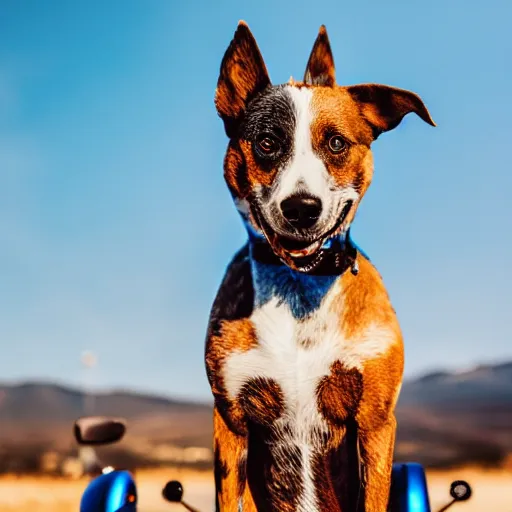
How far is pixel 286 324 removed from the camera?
2896 millimetres

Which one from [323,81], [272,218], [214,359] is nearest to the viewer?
[272,218]

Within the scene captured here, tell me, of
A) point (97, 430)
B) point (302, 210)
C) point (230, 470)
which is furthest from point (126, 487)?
point (302, 210)

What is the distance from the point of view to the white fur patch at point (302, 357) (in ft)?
9.34

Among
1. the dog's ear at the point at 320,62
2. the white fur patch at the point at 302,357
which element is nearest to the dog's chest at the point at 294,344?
the white fur patch at the point at 302,357

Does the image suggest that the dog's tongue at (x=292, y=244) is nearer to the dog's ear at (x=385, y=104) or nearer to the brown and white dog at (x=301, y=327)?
the brown and white dog at (x=301, y=327)

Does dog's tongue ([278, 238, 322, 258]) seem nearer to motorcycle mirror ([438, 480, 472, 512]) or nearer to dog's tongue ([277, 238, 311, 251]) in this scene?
dog's tongue ([277, 238, 311, 251])

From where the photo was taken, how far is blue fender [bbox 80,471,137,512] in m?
3.18

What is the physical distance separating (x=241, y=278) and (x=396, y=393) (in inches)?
31.3

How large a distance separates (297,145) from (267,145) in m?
0.12

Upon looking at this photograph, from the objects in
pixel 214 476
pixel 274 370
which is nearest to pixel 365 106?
pixel 274 370

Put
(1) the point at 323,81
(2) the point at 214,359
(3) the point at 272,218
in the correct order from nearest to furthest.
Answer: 1. (3) the point at 272,218
2. (2) the point at 214,359
3. (1) the point at 323,81

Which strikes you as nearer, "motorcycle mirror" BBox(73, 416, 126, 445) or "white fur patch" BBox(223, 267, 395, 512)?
"white fur patch" BBox(223, 267, 395, 512)

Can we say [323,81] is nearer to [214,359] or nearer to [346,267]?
[346,267]

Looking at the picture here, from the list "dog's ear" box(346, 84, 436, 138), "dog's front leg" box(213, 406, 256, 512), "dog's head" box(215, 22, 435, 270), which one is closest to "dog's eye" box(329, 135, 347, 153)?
"dog's head" box(215, 22, 435, 270)
